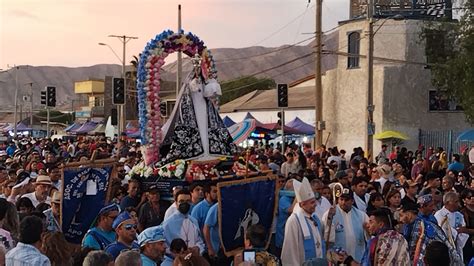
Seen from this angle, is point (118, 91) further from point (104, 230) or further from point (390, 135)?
point (104, 230)

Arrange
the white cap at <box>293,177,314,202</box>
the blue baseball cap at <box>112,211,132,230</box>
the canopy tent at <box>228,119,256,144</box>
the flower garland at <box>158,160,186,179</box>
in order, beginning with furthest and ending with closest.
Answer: the canopy tent at <box>228,119,256,144</box>
the flower garland at <box>158,160,186,179</box>
the white cap at <box>293,177,314,202</box>
the blue baseball cap at <box>112,211,132,230</box>

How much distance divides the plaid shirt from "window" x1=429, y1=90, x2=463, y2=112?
1231 inches

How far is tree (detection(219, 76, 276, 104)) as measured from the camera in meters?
82.8

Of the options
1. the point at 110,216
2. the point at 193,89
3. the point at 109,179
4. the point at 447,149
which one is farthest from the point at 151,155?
the point at 447,149

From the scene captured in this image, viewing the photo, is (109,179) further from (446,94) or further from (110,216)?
(446,94)

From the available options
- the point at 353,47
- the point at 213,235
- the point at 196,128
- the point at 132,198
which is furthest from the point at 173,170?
the point at 353,47

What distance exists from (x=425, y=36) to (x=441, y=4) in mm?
2336

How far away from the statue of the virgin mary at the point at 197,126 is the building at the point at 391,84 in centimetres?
A: 2019

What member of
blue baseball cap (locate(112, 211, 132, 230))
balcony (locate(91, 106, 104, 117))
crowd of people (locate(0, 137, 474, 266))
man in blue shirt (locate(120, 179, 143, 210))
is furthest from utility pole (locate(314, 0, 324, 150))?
balcony (locate(91, 106, 104, 117))

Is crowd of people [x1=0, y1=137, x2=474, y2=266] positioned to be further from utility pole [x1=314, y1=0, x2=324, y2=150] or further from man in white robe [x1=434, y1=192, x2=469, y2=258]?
utility pole [x1=314, y1=0, x2=324, y2=150]

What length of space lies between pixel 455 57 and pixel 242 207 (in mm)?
24653

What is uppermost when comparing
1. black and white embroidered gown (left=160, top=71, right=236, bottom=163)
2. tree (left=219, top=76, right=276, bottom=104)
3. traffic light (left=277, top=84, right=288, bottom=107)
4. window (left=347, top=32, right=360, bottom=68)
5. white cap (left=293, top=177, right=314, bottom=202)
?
window (left=347, top=32, right=360, bottom=68)

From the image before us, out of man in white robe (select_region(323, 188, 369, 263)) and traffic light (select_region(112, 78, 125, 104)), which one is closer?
man in white robe (select_region(323, 188, 369, 263))

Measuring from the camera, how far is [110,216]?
764 cm
